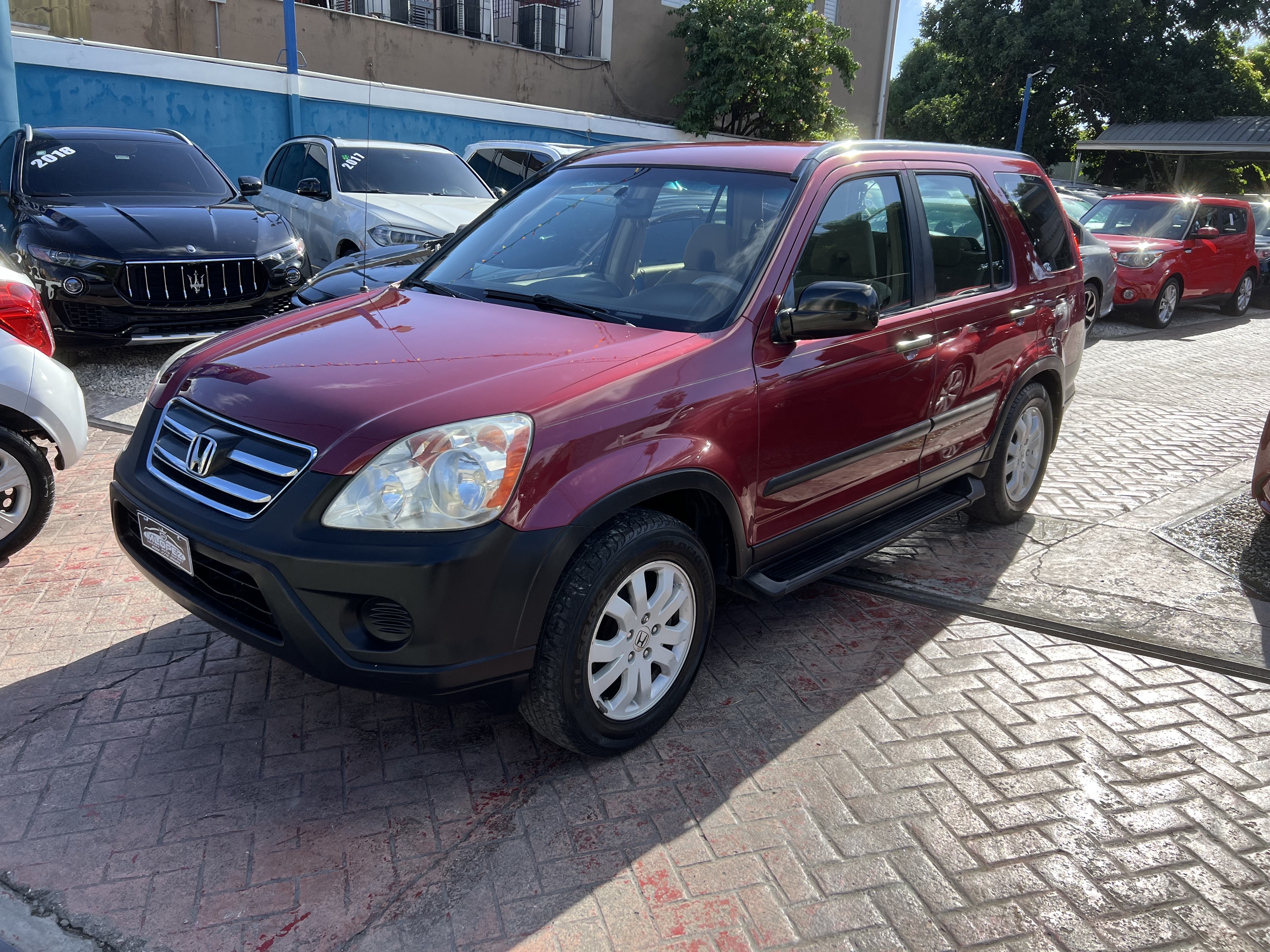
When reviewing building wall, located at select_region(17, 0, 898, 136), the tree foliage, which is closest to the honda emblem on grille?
building wall, located at select_region(17, 0, 898, 136)

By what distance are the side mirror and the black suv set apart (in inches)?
208

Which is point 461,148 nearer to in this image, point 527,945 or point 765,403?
point 765,403

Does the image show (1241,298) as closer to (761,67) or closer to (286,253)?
(761,67)

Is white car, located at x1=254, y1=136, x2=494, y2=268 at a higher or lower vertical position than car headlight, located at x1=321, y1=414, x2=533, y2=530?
higher

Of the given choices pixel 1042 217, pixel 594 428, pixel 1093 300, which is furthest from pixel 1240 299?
pixel 594 428

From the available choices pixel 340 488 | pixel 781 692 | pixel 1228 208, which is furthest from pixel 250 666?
pixel 1228 208

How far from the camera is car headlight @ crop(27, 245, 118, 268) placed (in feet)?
22.2

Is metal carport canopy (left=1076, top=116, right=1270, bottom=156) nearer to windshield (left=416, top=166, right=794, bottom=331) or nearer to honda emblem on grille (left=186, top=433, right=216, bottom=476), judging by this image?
windshield (left=416, top=166, right=794, bottom=331)

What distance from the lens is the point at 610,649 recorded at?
2.96m

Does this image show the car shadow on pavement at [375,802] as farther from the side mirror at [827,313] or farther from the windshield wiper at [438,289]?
the windshield wiper at [438,289]

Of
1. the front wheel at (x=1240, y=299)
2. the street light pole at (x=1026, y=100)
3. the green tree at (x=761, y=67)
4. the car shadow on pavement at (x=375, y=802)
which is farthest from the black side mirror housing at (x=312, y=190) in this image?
the street light pole at (x=1026, y=100)

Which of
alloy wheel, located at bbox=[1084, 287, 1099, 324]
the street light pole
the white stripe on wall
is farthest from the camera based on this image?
the street light pole

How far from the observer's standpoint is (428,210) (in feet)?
28.9

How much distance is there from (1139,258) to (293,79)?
495 inches
